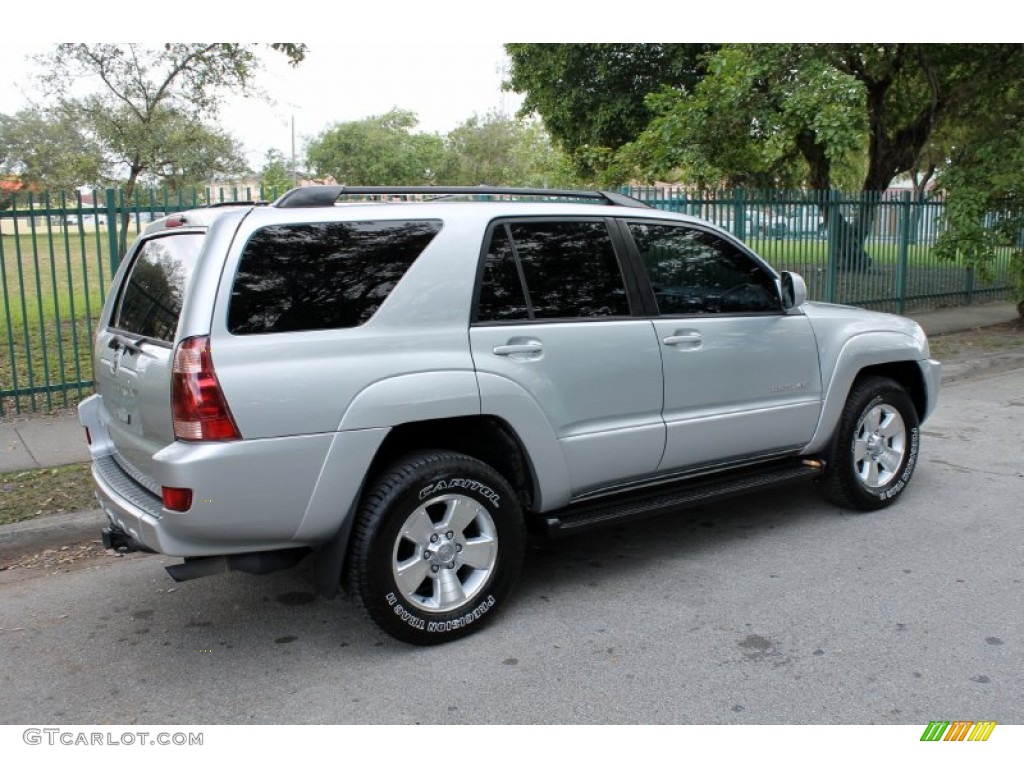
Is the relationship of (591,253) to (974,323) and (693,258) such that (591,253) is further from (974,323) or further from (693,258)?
(974,323)

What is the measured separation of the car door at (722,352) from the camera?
4543 mm

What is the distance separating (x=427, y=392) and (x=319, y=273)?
0.64 m

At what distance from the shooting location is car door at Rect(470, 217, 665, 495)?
398cm

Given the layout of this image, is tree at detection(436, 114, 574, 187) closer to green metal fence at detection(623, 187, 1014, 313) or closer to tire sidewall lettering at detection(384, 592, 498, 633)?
green metal fence at detection(623, 187, 1014, 313)

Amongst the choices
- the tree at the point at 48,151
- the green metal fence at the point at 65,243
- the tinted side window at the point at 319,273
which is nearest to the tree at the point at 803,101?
the green metal fence at the point at 65,243

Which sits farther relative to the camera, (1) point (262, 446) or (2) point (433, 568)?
(2) point (433, 568)

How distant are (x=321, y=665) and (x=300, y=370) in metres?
1.24

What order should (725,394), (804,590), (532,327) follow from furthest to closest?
(725,394) → (804,590) → (532,327)

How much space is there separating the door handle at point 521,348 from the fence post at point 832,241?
10226 millimetres

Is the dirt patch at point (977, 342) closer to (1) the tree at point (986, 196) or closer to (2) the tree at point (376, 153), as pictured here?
(1) the tree at point (986, 196)

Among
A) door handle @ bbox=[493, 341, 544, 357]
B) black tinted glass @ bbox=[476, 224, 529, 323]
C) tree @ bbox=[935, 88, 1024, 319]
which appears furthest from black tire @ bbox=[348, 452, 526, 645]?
tree @ bbox=[935, 88, 1024, 319]

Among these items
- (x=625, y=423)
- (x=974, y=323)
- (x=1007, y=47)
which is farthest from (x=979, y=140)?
(x=625, y=423)

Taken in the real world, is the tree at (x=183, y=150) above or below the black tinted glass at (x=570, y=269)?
above

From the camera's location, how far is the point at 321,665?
3686mm
